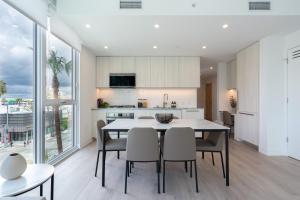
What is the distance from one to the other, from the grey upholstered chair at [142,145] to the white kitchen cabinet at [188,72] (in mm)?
3779

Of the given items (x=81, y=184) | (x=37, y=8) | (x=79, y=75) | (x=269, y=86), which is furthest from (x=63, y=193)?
(x=269, y=86)

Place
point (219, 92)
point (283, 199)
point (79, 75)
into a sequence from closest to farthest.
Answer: point (283, 199) → point (79, 75) → point (219, 92)

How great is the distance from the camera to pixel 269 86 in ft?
13.8

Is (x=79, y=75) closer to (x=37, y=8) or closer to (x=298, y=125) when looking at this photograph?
(x=37, y=8)

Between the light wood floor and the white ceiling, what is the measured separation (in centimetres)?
251

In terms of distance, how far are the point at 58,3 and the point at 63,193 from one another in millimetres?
2841

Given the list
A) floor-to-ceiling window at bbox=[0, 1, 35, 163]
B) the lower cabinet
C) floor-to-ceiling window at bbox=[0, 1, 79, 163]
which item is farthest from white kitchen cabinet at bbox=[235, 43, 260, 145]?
floor-to-ceiling window at bbox=[0, 1, 35, 163]

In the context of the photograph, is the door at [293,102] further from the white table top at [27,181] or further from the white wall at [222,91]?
the white table top at [27,181]

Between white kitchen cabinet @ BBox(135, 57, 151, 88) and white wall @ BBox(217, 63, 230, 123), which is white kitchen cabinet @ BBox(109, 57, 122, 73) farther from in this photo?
white wall @ BBox(217, 63, 230, 123)

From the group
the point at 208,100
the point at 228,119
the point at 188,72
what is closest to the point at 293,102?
the point at 228,119

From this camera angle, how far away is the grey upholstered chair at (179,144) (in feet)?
7.90

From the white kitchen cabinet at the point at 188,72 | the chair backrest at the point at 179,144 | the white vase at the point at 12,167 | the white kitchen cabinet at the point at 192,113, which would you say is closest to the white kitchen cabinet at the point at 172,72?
the white kitchen cabinet at the point at 188,72

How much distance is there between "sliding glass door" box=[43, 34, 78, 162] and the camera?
11.1ft

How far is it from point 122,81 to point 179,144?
380 cm
